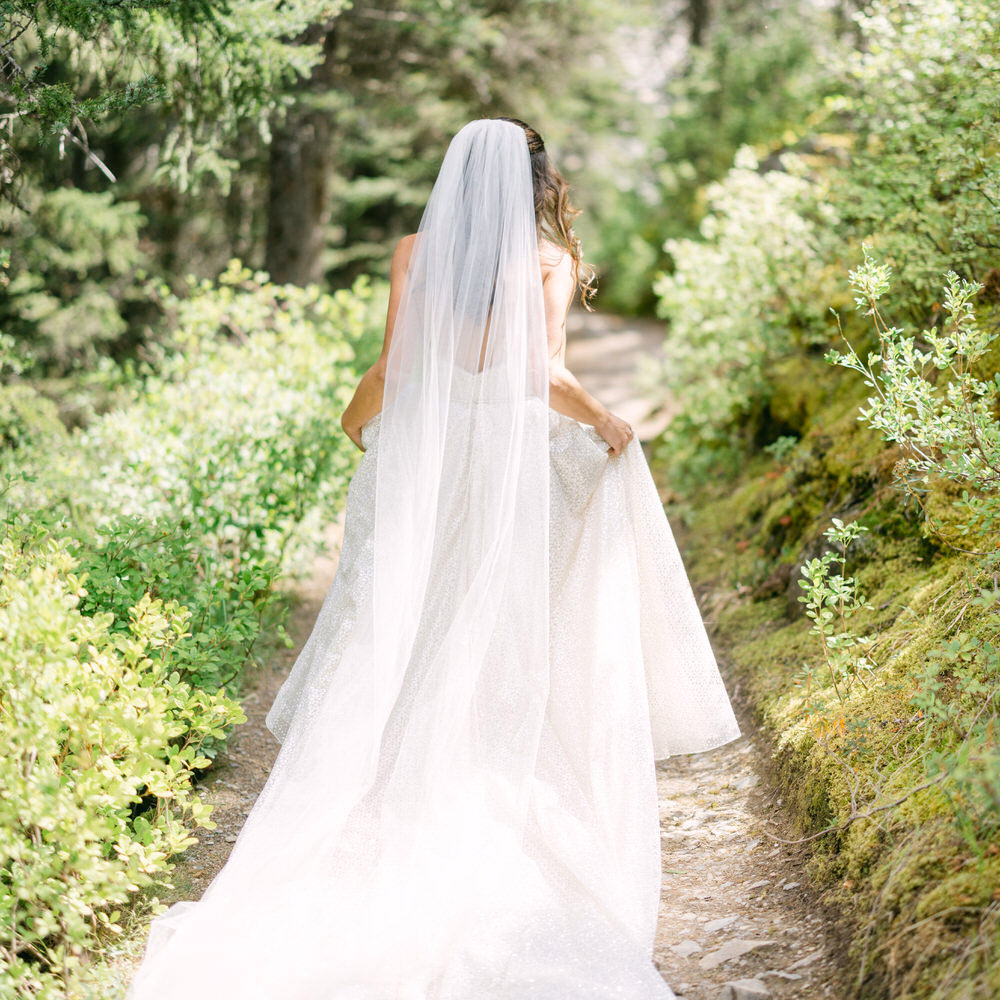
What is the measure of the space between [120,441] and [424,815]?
3576 mm

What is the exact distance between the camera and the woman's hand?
3557mm

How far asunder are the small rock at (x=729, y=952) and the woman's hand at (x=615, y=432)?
5.79 feet

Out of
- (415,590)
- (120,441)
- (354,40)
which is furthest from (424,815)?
(354,40)

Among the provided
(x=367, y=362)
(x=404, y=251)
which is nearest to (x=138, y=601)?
(x=404, y=251)

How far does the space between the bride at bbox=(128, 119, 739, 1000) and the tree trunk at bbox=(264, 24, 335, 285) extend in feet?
19.2

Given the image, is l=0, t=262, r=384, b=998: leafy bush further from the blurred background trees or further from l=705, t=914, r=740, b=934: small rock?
l=705, t=914, r=740, b=934: small rock

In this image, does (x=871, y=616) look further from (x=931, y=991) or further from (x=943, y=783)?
(x=931, y=991)

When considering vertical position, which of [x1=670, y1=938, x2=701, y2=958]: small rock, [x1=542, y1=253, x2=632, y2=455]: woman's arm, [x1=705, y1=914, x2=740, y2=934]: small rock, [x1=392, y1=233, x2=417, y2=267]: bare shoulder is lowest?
[x1=670, y1=938, x2=701, y2=958]: small rock

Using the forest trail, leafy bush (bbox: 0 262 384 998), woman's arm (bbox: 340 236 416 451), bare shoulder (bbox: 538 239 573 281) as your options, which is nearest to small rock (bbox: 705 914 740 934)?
the forest trail

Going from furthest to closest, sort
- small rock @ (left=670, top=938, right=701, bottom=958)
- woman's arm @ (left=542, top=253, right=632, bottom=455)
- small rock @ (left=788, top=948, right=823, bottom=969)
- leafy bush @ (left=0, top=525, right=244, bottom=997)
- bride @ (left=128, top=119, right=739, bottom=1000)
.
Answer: woman's arm @ (left=542, top=253, right=632, bottom=455), small rock @ (left=670, top=938, right=701, bottom=958), bride @ (left=128, top=119, right=739, bottom=1000), small rock @ (left=788, top=948, right=823, bottom=969), leafy bush @ (left=0, top=525, right=244, bottom=997)

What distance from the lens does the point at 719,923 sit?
2.93 metres

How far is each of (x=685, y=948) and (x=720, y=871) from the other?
472mm

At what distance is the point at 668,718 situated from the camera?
3.56m

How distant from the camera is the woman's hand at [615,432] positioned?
356 cm
